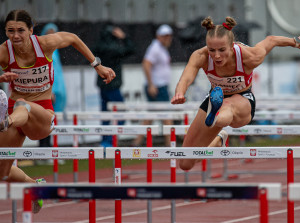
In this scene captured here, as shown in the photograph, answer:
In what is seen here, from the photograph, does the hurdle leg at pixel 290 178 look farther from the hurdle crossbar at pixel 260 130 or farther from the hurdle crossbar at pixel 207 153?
the hurdle crossbar at pixel 260 130

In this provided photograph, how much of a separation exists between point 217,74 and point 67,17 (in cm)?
962

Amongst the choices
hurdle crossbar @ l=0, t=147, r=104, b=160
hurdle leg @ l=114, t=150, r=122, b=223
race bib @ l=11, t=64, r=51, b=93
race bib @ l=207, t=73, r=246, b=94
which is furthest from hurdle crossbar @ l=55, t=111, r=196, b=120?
hurdle crossbar @ l=0, t=147, r=104, b=160

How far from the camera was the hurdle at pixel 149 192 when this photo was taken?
474 cm

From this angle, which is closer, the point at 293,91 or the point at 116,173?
the point at 116,173

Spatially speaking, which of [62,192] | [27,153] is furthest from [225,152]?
[62,192]

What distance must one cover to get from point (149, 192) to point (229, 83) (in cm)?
317

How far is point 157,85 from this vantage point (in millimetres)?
15914

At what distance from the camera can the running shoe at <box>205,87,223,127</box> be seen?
284 inches

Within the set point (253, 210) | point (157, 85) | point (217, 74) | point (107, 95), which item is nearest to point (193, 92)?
point (157, 85)

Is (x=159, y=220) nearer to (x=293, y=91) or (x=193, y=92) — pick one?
(x=193, y=92)

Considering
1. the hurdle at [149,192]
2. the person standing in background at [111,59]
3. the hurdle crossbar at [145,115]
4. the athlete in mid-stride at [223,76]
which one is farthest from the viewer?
the person standing in background at [111,59]

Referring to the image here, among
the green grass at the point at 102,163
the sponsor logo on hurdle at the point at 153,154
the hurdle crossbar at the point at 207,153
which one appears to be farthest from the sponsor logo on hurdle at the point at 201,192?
the green grass at the point at 102,163

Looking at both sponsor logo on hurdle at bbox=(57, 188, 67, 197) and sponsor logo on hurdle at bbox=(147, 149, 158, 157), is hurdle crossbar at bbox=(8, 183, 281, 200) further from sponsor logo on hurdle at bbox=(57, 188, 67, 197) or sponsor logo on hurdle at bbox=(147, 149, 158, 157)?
sponsor logo on hurdle at bbox=(147, 149, 158, 157)

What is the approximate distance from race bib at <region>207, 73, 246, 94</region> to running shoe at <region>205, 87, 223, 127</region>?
426 mm
